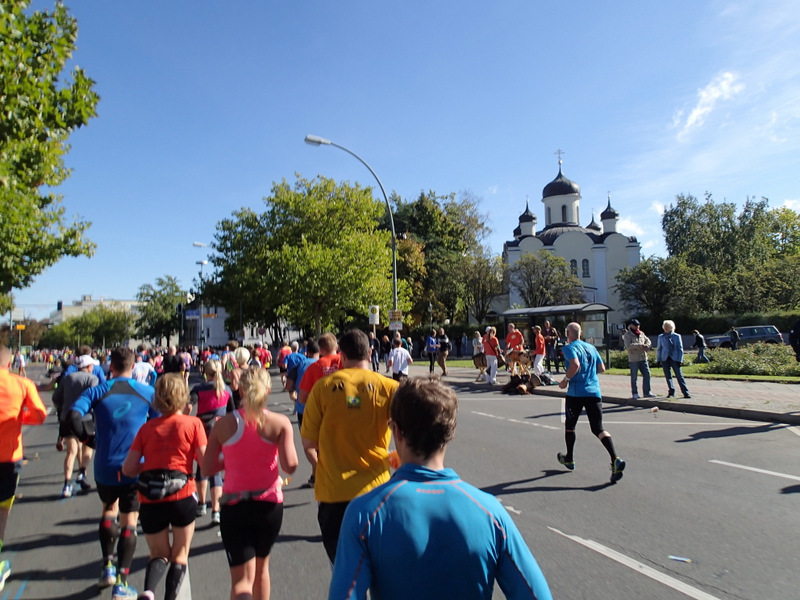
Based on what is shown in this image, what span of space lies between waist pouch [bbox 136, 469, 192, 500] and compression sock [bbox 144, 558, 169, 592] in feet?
1.31

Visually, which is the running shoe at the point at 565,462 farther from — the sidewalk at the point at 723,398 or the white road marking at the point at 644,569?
the sidewalk at the point at 723,398

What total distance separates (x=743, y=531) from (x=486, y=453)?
387 cm

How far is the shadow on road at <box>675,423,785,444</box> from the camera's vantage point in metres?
9.63

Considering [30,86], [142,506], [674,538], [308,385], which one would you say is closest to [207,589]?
[142,506]

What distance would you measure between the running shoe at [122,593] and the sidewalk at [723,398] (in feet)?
35.4

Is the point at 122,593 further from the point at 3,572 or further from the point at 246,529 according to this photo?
the point at 246,529

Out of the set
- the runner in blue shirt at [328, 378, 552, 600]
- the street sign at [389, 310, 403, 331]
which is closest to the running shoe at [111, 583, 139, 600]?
the runner in blue shirt at [328, 378, 552, 600]

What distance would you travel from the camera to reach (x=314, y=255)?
33938 mm

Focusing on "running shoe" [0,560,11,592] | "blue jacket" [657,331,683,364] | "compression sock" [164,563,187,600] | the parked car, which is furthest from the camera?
the parked car

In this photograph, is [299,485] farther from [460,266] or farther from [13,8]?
[460,266]

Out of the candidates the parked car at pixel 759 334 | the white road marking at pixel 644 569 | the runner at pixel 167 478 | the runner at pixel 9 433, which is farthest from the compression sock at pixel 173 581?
the parked car at pixel 759 334

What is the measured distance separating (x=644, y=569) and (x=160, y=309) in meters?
83.0

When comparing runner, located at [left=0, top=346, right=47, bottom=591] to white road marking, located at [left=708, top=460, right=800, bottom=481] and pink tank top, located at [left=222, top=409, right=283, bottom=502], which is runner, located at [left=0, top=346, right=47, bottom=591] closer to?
pink tank top, located at [left=222, top=409, right=283, bottom=502]

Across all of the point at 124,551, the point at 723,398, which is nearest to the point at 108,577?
the point at 124,551
